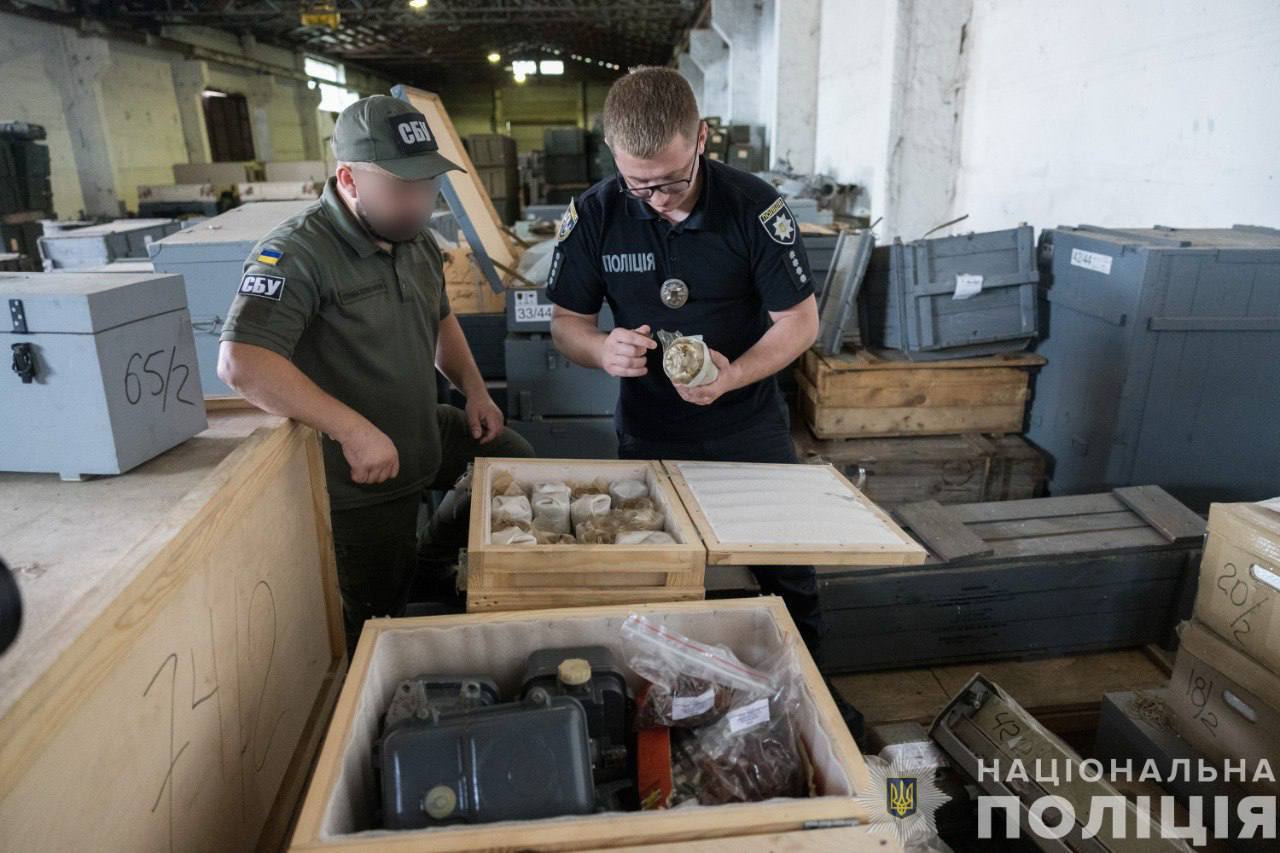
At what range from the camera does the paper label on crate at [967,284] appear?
3.89m

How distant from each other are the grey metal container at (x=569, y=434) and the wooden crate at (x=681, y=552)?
237cm

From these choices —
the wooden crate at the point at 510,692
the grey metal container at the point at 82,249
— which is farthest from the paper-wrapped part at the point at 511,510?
the grey metal container at the point at 82,249

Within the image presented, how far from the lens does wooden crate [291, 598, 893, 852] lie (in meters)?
0.96

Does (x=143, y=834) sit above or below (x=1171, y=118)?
below

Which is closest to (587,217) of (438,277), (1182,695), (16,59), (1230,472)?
(438,277)

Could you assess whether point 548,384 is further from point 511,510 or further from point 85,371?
point 85,371

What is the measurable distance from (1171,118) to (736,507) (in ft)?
11.3

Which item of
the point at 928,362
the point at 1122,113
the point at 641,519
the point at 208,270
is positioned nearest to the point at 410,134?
the point at 641,519

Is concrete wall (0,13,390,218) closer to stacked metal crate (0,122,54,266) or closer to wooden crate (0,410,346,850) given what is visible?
stacked metal crate (0,122,54,266)

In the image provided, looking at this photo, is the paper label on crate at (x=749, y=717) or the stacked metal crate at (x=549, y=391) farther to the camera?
the stacked metal crate at (x=549, y=391)

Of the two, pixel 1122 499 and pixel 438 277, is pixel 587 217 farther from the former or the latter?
pixel 1122 499

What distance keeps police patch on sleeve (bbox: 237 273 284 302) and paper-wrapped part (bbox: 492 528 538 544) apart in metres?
0.85

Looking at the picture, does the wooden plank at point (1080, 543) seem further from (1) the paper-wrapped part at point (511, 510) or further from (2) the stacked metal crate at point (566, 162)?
(2) the stacked metal crate at point (566, 162)

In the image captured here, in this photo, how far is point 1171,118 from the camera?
12.3 ft
